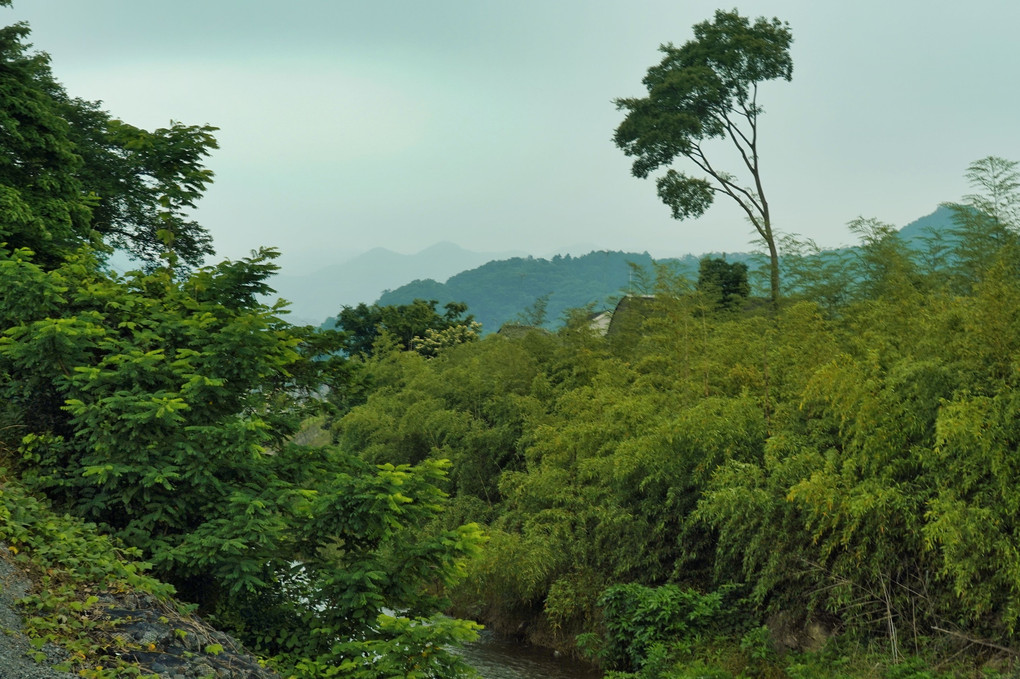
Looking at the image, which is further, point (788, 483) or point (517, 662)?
point (517, 662)

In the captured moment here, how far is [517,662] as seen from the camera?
13539mm

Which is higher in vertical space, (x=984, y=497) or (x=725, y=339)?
(x=725, y=339)

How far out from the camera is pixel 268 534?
25.2 ft

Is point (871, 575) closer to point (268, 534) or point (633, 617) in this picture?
point (633, 617)

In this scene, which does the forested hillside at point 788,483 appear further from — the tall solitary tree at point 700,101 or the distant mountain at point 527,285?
the distant mountain at point 527,285

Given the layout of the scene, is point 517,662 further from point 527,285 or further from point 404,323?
point 527,285

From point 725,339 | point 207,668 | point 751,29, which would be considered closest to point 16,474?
point 207,668

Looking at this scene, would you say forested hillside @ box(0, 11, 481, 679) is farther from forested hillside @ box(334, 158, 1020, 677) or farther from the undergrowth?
forested hillside @ box(334, 158, 1020, 677)

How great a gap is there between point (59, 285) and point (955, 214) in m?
10.6

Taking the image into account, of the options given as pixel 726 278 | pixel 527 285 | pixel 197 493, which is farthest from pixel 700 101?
pixel 527 285

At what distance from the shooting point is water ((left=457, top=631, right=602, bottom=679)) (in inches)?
505

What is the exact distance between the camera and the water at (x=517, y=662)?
12.8 meters

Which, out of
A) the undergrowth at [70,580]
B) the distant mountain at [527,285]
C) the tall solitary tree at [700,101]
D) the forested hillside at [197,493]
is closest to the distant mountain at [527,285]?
the distant mountain at [527,285]

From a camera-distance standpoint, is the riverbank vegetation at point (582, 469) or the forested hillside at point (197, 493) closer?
the forested hillside at point (197, 493)
